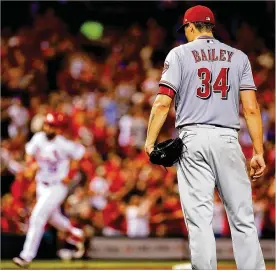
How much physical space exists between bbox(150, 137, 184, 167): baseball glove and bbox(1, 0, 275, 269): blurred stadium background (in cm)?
482

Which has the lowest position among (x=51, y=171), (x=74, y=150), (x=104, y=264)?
(x=104, y=264)

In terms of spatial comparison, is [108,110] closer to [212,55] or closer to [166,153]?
[212,55]

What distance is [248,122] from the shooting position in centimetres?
618

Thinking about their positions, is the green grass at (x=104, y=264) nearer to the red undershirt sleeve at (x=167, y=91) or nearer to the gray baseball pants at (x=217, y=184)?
the gray baseball pants at (x=217, y=184)

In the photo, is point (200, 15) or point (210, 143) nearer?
point (210, 143)

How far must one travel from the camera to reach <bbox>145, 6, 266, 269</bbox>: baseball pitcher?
600 centimetres

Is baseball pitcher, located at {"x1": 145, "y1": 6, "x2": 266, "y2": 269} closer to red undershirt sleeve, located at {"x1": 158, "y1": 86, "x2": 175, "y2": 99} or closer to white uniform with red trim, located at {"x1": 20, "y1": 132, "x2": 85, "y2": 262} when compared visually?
red undershirt sleeve, located at {"x1": 158, "y1": 86, "x2": 175, "y2": 99}

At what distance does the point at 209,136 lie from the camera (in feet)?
19.9

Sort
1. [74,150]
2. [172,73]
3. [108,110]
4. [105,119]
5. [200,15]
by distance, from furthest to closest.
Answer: [108,110], [105,119], [74,150], [200,15], [172,73]

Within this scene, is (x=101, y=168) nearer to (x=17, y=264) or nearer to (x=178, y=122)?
(x=17, y=264)

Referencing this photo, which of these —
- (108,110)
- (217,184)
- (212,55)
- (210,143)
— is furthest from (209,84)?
(108,110)

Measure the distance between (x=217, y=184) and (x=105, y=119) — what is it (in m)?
10.3

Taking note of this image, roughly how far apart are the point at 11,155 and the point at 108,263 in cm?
397

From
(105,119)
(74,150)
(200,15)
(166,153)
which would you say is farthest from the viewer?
(105,119)
